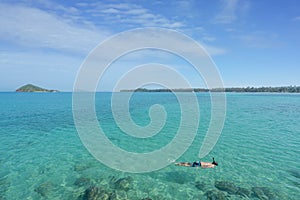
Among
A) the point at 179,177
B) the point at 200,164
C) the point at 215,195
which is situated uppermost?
the point at 200,164

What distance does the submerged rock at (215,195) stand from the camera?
10646 mm

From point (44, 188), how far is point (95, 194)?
130 inches

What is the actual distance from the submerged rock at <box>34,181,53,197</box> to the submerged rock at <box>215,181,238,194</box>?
9933mm

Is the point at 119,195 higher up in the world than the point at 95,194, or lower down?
lower down

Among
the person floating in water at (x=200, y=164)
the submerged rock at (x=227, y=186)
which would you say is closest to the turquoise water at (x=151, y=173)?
the submerged rock at (x=227, y=186)

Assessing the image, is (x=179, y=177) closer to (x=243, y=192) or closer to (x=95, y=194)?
(x=243, y=192)

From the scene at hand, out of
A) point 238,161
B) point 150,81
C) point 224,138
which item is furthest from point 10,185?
point 224,138

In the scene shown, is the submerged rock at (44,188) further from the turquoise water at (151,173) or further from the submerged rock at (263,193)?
the submerged rock at (263,193)

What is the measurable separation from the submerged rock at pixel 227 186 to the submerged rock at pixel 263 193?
1.03 m

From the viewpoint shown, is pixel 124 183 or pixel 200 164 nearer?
pixel 124 183

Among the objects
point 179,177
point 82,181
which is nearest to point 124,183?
point 82,181

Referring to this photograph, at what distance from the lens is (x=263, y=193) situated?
36.2 feet

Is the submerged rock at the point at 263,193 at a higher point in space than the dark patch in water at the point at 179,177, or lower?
lower

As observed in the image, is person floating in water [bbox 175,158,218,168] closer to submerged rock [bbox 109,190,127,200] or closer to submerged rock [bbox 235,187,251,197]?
submerged rock [bbox 235,187,251,197]
